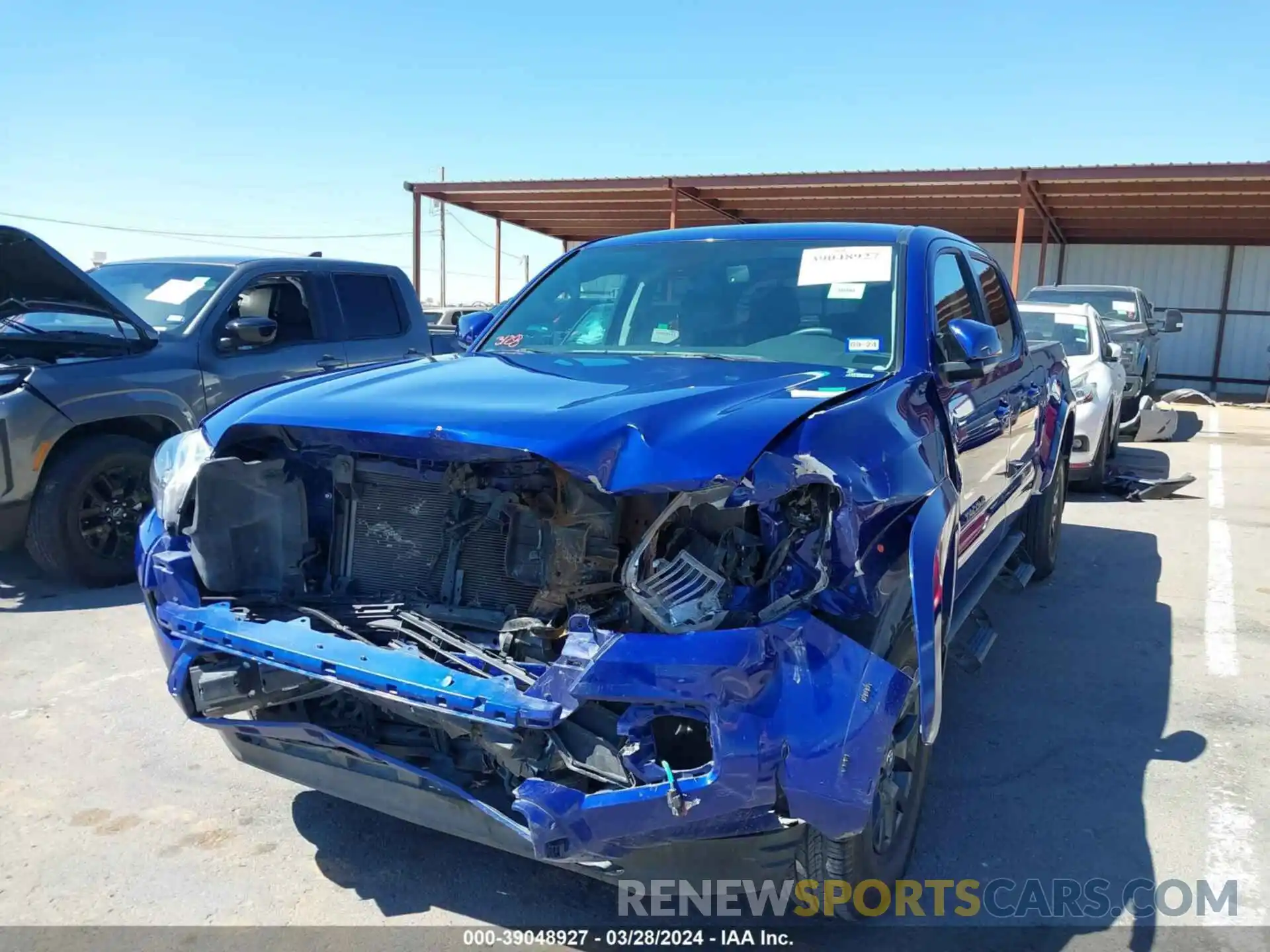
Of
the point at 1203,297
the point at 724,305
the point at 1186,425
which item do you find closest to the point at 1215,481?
the point at 1186,425

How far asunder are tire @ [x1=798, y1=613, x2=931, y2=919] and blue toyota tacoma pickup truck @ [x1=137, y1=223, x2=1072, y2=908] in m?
0.01

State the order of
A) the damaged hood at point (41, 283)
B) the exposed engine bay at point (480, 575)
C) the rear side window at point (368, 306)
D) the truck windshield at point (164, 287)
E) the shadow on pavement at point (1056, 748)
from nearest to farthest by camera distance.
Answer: the exposed engine bay at point (480, 575), the shadow on pavement at point (1056, 748), the damaged hood at point (41, 283), the truck windshield at point (164, 287), the rear side window at point (368, 306)

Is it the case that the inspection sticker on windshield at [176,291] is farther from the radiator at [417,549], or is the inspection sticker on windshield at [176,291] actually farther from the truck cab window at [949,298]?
the truck cab window at [949,298]

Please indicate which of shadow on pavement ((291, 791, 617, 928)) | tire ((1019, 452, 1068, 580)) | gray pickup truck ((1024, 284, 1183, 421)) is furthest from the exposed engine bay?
gray pickup truck ((1024, 284, 1183, 421))

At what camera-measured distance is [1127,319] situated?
13336 millimetres

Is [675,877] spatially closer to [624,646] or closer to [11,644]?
[624,646]

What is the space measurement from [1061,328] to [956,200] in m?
9.63

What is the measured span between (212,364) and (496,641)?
4.41m

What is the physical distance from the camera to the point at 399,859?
2.89 m

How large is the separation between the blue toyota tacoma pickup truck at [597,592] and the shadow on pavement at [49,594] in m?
2.63

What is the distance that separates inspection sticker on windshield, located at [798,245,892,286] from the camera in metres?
3.46

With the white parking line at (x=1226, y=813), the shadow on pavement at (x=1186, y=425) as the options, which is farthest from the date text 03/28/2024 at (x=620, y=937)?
the shadow on pavement at (x=1186, y=425)

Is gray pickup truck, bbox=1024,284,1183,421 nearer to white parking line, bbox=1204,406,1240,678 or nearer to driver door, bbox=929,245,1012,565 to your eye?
white parking line, bbox=1204,406,1240,678

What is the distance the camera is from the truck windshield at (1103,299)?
1340cm
